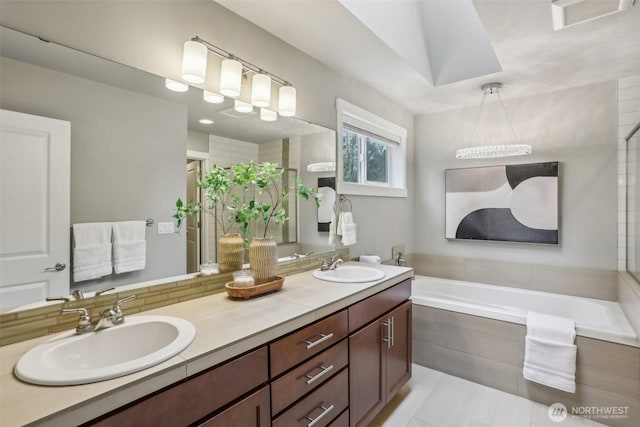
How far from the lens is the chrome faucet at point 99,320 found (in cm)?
108

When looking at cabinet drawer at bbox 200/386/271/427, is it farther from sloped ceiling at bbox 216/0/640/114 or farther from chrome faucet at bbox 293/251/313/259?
sloped ceiling at bbox 216/0/640/114

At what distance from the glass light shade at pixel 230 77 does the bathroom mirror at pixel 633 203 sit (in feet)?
9.03

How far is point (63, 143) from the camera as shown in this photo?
118cm

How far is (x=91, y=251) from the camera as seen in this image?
125cm

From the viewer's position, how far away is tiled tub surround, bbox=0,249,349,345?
1050mm

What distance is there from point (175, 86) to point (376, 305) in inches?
62.5

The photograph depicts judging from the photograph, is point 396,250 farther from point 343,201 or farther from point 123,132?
point 123,132

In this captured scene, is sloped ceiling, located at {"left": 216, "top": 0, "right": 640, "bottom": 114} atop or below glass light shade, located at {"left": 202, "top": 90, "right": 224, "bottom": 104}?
atop

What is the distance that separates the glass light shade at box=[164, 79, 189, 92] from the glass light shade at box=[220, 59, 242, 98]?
0.18 metres

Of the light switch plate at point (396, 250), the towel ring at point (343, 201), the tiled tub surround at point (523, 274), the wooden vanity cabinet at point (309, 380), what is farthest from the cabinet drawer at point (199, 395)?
the tiled tub surround at point (523, 274)

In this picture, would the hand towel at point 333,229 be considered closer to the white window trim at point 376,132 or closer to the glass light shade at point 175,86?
the white window trim at point 376,132

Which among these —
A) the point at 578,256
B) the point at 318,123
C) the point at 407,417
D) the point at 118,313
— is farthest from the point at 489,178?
the point at 118,313

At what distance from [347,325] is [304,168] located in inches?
44.7

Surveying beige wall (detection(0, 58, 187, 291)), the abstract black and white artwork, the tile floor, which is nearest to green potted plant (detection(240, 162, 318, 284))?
beige wall (detection(0, 58, 187, 291))
